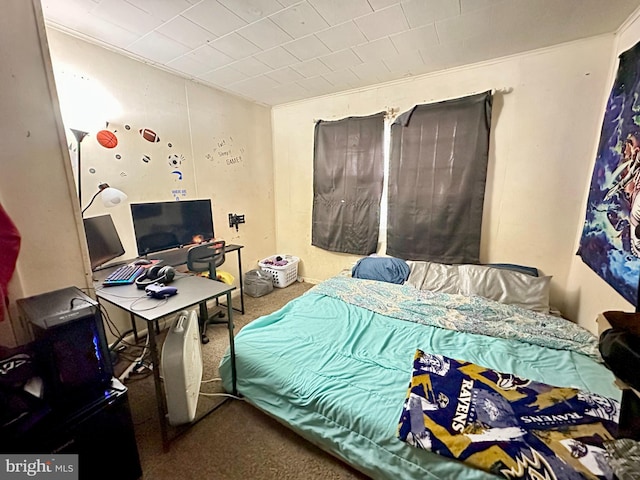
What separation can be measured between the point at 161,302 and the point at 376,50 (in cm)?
251

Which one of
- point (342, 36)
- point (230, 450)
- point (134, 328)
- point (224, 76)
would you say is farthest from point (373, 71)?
point (134, 328)

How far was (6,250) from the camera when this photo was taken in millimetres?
1037

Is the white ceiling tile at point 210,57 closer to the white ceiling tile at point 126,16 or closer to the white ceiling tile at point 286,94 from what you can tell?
the white ceiling tile at point 126,16

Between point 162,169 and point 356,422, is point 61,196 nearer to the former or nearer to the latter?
point 162,169

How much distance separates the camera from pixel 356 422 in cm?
120

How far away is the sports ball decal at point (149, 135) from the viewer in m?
2.43

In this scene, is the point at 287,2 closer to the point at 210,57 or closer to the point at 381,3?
the point at 381,3

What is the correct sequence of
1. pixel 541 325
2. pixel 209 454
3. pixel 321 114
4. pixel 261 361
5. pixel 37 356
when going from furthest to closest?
pixel 321 114
pixel 541 325
pixel 261 361
pixel 209 454
pixel 37 356

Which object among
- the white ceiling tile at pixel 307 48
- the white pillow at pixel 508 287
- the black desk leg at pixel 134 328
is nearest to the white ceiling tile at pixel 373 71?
the white ceiling tile at pixel 307 48

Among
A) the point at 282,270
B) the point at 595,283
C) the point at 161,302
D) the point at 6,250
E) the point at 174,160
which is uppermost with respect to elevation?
the point at 174,160

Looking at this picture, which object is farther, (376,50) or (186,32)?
(376,50)

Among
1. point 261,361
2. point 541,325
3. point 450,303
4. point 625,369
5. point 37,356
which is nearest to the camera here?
point 625,369

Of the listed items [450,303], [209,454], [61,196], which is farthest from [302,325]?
[61,196]

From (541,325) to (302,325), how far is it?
163 cm
